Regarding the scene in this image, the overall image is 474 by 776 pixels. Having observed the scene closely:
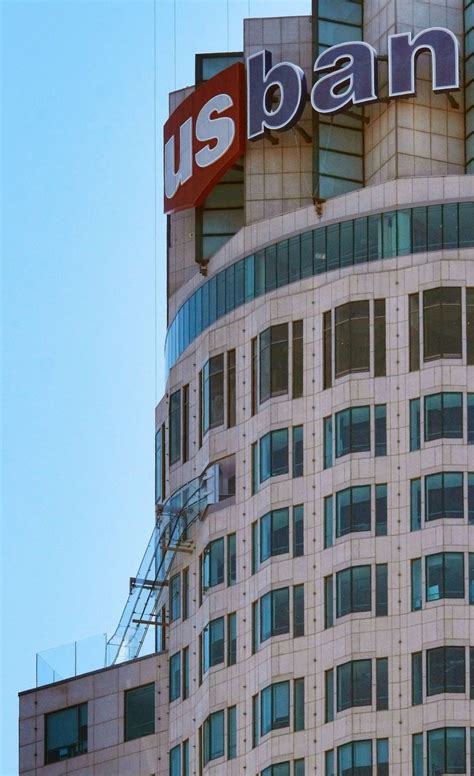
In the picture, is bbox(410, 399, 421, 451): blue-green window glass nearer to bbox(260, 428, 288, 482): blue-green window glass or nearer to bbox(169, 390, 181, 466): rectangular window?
bbox(260, 428, 288, 482): blue-green window glass

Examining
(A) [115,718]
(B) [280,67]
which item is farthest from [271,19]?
(A) [115,718]

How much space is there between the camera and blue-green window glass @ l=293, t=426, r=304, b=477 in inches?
5846

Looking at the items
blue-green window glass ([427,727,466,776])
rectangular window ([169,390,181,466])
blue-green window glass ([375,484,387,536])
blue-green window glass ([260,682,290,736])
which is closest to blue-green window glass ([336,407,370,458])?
blue-green window glass ([375,484,387,536])

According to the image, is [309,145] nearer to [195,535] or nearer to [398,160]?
[398,160]

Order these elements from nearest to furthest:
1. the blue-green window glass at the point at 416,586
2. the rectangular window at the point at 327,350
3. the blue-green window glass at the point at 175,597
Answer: the blue-green window glass at the point at 416,586 → the rectangular window at the point at 327,350 → the blue-green window glass at the point at 175,597

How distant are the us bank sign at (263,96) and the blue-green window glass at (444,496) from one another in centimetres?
2165

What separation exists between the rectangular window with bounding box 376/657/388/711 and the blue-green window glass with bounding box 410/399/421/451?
1082 cm

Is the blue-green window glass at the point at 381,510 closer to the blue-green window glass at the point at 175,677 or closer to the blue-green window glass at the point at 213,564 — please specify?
the blue-green window glass at the point at 213,564

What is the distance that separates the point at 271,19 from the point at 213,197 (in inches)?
401

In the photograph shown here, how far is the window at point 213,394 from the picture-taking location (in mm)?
155000

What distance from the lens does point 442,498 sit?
144250 mm

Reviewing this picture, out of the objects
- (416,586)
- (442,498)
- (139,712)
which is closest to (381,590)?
(416,586)

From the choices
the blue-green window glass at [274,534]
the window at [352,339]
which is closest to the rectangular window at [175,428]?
the blue-green window glass at [274,534]

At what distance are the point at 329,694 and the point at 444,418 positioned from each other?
14620mm
